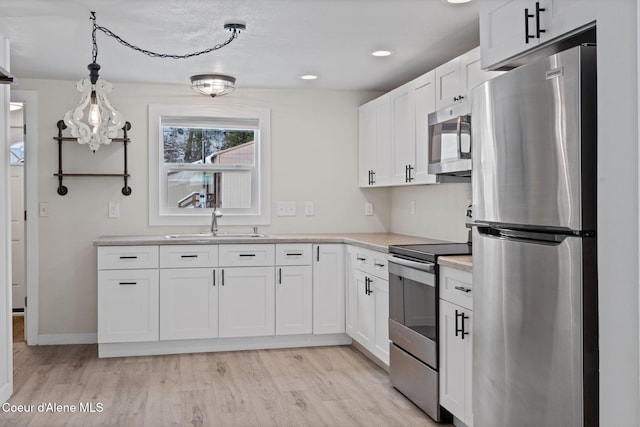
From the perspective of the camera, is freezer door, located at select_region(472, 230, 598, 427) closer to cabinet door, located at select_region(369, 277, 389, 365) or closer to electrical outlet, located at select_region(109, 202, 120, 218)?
cabinet door, located at select_region(369, 277, 389, 365)

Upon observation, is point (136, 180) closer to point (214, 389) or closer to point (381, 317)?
point (214, 389)

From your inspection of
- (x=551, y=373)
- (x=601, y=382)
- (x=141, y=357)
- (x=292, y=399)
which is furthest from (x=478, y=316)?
(x=141, y=357)

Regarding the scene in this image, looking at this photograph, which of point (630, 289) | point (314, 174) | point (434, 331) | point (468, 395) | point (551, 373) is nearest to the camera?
point (630, 289)

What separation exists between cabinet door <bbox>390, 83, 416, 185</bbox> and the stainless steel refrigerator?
6.20 ft

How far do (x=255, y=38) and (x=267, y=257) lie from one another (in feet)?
5.86

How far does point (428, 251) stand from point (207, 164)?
2.70m

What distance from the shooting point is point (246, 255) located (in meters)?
4.88

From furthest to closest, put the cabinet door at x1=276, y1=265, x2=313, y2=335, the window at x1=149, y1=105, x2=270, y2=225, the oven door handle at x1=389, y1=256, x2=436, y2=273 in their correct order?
the window at x1=149, y1=105, x2=270, y2=225
the cabinet door at x1=276, y1=265, x2=313, y2=335
the oven door handle at x1=389, y1=256, x2=436, y2=273

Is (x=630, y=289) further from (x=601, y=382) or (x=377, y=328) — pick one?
(x=377, y=328)

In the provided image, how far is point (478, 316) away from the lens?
8.18 feet

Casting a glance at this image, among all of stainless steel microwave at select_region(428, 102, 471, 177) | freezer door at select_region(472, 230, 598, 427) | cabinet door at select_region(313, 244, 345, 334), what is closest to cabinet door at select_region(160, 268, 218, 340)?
cabinet door at select_region(313, 244, 345, 334)

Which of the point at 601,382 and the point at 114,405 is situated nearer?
the point at 601,382

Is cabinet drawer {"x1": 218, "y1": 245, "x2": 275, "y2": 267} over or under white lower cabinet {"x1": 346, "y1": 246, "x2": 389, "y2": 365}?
over

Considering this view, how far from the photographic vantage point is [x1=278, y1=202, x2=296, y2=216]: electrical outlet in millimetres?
5543
